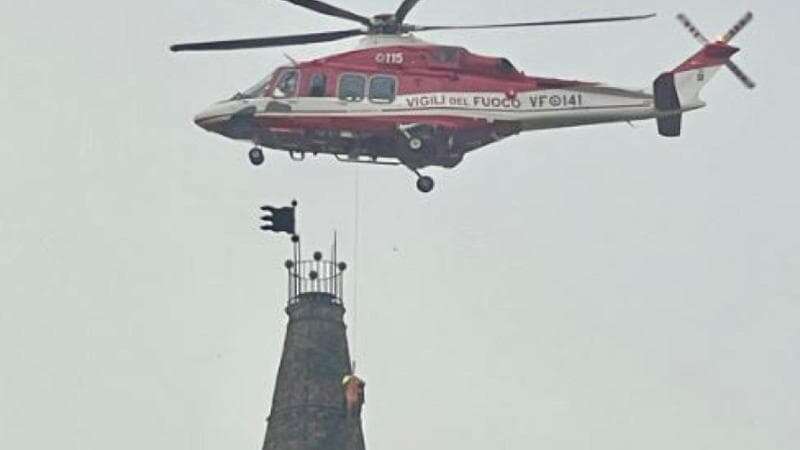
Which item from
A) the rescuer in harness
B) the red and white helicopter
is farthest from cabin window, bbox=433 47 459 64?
the rescuer in harness

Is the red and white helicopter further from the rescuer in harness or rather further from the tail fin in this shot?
the rescuer in harness

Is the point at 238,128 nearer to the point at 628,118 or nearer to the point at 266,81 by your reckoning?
the point at 266,81

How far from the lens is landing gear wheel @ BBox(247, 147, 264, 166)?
153500mm

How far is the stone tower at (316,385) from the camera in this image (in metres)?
173

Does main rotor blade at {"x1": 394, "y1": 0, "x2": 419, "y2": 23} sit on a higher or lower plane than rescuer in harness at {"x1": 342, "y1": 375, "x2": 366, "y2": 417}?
higher

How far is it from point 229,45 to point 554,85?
996 cm

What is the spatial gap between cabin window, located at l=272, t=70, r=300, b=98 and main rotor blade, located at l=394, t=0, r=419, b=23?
410cm

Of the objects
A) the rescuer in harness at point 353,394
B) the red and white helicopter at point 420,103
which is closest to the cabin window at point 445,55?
the red and white helicopter at point 420,103

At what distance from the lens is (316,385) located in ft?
570

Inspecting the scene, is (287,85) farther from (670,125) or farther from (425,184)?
(670,125)

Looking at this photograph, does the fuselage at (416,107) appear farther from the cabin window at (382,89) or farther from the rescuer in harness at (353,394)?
the rescuer in harness at (353,394)

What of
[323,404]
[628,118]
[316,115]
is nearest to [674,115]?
[628,118]

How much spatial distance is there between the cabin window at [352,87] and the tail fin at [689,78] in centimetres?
886

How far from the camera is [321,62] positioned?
155m
